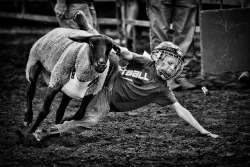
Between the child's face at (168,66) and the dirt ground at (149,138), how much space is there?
2.40 ft

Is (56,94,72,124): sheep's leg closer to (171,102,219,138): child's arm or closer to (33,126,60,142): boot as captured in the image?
(33,126,60,142): boot

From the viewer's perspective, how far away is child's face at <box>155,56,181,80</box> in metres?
4.62

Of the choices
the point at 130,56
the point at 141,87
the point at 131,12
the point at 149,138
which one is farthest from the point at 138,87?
the point at 131,12

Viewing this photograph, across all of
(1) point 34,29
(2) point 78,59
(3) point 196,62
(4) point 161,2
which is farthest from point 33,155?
(1) point 34,29

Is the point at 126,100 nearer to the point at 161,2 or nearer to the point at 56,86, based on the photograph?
the point at 56,86

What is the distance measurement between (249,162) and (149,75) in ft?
4.52

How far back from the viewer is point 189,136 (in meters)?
4.94

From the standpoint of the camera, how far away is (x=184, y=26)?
7.45 meters

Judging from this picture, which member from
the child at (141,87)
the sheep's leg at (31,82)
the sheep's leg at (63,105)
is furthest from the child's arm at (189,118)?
the sheep's leg at (31,82)

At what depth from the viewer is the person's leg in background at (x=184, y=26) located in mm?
7379

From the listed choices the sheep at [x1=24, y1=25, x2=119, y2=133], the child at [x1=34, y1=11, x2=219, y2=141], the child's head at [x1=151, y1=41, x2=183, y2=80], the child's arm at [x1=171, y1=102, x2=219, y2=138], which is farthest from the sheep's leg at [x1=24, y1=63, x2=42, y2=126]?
the child's arm at [x1=171, y1=102, x2=219, y2=138]

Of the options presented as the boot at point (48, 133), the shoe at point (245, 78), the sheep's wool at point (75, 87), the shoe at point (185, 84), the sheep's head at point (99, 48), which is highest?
the sheep's head at point (99, 48)

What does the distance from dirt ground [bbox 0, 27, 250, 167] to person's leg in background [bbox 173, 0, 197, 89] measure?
0.44m

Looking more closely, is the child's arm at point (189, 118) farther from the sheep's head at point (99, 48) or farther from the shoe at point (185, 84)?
the shoe at point (185, 84)
